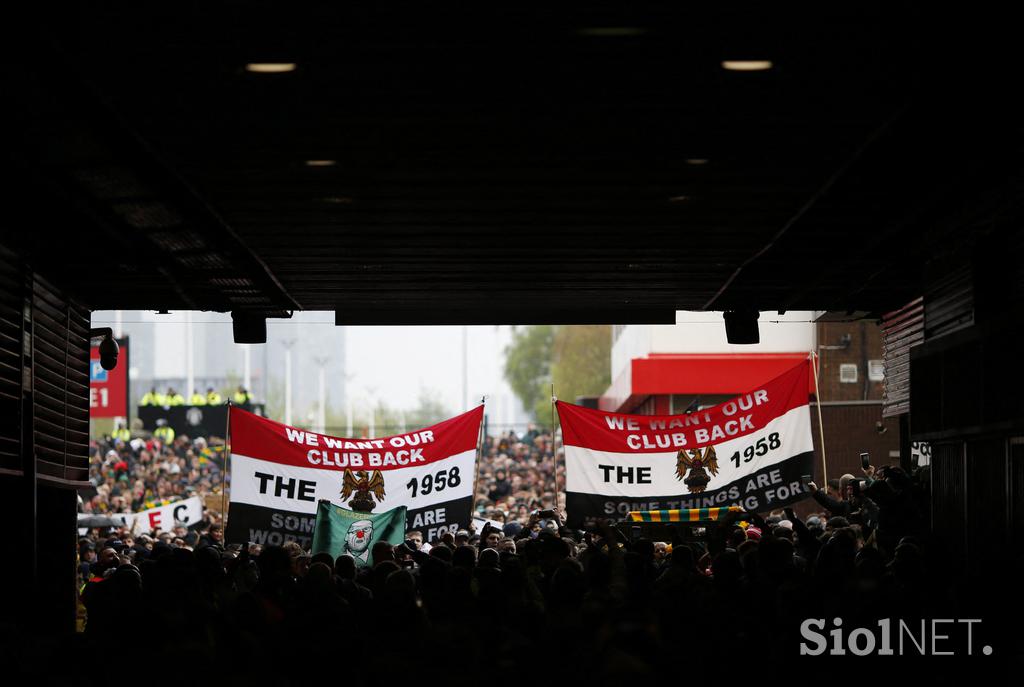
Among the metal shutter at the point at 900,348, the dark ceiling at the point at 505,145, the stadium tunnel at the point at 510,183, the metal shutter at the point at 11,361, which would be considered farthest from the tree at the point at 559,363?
the metal shutter at the point at 11,361

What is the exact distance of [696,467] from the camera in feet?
65.6

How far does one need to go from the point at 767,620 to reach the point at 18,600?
391 inches

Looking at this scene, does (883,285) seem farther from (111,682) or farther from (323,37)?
(111,682)

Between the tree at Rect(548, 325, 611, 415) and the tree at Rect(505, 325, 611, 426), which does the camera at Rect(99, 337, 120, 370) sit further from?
the tree at Rect(548, 325, 611, 415)

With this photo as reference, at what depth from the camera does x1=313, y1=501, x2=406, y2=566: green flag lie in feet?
59.4

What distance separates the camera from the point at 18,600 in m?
15.9

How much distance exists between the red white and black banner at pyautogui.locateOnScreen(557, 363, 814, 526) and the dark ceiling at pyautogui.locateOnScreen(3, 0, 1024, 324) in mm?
3251

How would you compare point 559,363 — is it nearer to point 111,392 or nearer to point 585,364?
point 585,364

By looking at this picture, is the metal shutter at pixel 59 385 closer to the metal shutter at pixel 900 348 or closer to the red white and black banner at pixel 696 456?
the red white and black banner at pixel 696 456

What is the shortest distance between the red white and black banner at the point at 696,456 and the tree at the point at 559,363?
54192mm

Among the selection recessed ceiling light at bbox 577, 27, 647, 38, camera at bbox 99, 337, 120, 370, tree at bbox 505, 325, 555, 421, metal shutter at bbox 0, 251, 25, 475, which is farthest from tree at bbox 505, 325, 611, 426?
recessed ceiling light at bbox 577, 27, 647, 38

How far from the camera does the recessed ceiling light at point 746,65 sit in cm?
883

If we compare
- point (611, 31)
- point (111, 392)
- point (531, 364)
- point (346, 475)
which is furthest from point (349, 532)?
point (531, 364)

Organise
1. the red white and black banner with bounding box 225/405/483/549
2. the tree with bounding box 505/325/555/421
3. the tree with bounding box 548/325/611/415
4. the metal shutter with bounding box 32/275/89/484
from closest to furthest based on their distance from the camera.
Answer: the metal shutter with bounding box 32/275/89/484, the red white and black banner with bounding box 225/405/483/549, the tree with bounding box 548/325/611/415, the tree with bounding box 505/325/555/421
